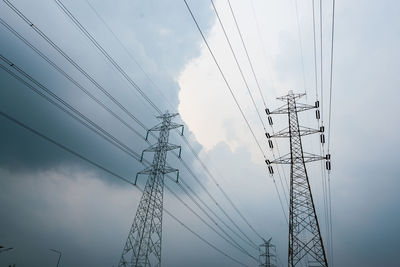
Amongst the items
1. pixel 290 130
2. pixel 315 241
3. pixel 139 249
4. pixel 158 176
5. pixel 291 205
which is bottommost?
pixel 139 249

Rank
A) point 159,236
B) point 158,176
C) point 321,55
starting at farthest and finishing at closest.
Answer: point 158,176, point 159,236, point 321,55

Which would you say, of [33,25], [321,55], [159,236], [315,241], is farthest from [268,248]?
[33,25]

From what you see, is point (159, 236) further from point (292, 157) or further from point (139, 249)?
point (292, 157)

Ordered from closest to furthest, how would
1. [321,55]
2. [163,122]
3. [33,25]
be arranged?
[33,25] < [321,55] < [163,122]

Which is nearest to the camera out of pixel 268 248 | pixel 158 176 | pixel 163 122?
pixel 158 176

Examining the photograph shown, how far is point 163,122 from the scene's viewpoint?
27984 mm

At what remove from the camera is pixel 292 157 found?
2034cm

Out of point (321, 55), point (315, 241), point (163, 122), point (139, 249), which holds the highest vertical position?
→ point (163, 122)

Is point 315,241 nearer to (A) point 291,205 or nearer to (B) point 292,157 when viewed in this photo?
(A) point 291,205

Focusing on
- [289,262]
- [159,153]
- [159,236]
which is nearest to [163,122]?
[159,153]

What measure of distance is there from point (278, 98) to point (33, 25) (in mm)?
20740

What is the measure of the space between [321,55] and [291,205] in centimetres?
1123

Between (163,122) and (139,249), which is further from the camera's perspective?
(163,122)

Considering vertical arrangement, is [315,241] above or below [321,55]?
below
